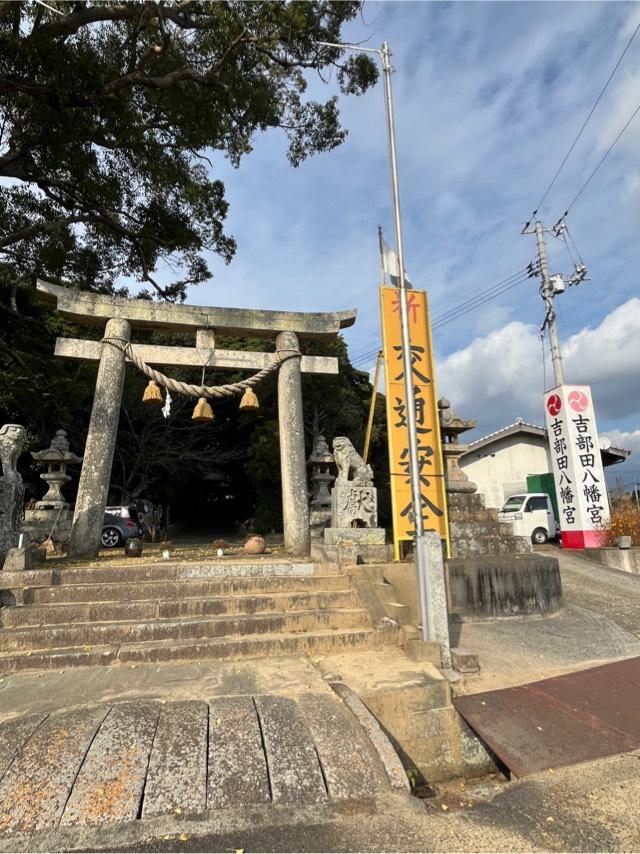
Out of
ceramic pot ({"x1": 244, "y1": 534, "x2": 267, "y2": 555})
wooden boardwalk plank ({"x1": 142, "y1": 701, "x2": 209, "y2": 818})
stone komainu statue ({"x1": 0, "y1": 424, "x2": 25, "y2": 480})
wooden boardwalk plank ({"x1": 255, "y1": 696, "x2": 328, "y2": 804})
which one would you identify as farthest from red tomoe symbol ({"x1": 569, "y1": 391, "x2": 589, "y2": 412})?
stone komainu statue ({"x1": 0, "y1": 424, "x2": 25, "y2": 480})

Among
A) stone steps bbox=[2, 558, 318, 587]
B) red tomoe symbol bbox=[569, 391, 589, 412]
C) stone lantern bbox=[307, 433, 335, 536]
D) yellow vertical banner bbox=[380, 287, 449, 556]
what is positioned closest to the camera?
stone steps bbox=[2, 558, 318, 587]

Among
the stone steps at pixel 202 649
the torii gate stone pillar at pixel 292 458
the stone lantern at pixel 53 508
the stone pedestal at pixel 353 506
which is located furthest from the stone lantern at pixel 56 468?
the stone steps at pixel 202 649

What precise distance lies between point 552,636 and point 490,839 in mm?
4247

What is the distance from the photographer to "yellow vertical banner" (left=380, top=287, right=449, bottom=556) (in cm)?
715

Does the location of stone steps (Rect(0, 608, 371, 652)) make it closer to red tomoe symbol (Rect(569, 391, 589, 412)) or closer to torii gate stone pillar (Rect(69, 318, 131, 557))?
torii gate stone pillar (Rect(69, 318, 131, 557))

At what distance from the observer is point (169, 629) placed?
489cm

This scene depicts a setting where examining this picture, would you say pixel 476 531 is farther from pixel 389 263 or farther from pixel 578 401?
pixel 578 401

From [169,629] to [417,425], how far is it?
15.3ft

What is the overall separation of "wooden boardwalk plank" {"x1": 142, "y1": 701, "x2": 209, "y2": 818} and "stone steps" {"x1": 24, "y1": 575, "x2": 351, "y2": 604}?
2.44m

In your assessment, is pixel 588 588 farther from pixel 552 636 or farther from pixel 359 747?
pixel 359 747

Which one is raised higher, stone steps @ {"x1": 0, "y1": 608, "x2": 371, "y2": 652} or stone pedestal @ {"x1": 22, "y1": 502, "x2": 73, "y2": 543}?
stone pedestal @ {"x1": 22, "y1": 502, "x2": 73, "y2": 543}

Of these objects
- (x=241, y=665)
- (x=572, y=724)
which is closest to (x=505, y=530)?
(x=572, y=724)

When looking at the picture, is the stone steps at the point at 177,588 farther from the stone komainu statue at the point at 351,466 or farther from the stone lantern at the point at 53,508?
the stone lantern at the point at 53,508

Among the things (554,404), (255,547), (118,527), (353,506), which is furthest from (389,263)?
(118,527)
